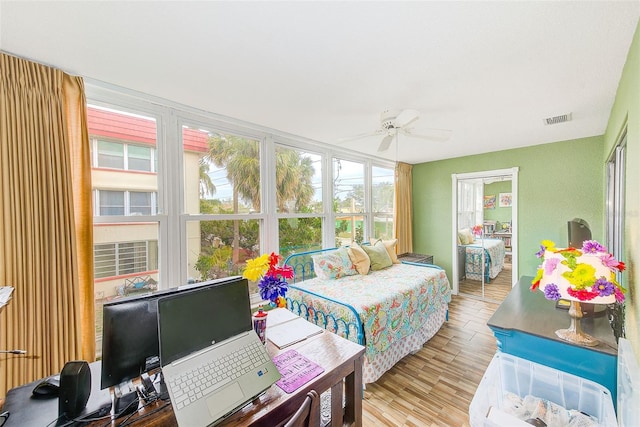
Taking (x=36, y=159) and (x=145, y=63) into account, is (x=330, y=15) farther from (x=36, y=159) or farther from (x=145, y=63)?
(x=36, y=159)

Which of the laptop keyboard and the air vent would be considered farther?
the air vent

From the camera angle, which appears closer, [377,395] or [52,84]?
Result: [52,84]

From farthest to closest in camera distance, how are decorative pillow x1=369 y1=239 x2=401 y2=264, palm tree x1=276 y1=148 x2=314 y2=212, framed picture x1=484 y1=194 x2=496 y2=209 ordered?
framed picture x1=484 y1=194 x2=496 y2=209, decorative pillow x1=369 y1=239 x2=401 y2=264, palm tree x1=276 y1=148 x2=314 y2=212

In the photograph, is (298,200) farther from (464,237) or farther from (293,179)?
(464,237)

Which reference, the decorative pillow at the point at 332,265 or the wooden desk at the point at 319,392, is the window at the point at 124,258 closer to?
the wooden desk at the point at 319,392

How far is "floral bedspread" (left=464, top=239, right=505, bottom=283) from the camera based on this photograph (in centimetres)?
442

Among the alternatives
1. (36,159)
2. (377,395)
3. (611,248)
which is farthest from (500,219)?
(36,159)

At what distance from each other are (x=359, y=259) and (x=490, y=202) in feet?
8.76

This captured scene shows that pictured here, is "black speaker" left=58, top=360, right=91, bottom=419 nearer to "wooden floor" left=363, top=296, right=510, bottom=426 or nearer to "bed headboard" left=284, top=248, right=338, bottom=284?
"wooden floor" left=363, top=296, right=510, bottom=426

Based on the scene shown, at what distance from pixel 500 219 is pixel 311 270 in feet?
10.6

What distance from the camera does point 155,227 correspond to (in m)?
2.30

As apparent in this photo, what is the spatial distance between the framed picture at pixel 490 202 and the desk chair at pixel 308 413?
4588 mm

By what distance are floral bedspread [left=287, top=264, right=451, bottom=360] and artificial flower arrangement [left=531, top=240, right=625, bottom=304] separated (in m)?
1.20

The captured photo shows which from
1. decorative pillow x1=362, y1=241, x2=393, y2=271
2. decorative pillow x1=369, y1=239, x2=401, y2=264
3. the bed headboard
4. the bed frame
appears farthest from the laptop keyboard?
decorative pillow x1=369, y1=239, x2=401, y2=264
